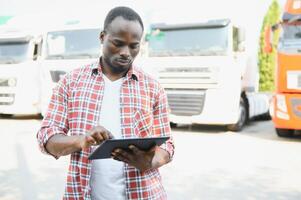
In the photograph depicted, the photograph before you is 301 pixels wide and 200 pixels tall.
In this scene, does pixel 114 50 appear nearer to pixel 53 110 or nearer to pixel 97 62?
pixel 97 62

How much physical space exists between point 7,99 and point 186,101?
16.6 feet

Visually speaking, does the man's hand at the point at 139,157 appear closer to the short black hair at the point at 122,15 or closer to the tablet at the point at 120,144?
the tablet at the point at 120,144

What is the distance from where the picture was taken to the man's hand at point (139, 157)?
59.7 inches

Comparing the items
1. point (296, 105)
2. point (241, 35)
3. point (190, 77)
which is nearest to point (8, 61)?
point (190, 77)

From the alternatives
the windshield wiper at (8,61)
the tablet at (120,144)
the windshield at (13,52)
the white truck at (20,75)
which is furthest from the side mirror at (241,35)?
the tablet at (120,144)

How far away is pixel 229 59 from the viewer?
9461mm

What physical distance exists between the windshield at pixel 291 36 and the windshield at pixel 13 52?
6.52 meters

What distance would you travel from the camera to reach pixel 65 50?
11367 millimetres

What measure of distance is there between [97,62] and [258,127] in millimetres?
10561

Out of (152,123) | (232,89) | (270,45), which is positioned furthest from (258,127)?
(152,123)

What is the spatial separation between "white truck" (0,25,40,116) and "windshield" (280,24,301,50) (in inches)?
244

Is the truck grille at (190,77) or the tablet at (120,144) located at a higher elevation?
the tablet at (120,144)

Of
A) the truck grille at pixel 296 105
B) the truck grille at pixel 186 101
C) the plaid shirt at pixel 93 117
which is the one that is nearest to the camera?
the plaid shirt at pixel 93 117

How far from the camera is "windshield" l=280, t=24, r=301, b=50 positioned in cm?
838
